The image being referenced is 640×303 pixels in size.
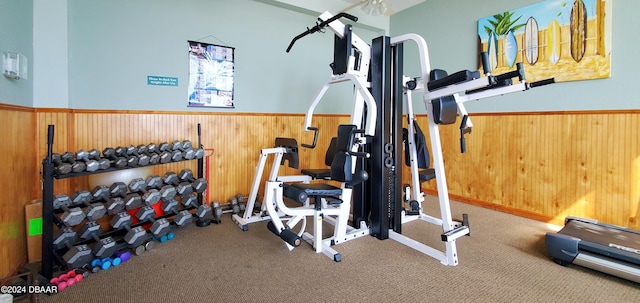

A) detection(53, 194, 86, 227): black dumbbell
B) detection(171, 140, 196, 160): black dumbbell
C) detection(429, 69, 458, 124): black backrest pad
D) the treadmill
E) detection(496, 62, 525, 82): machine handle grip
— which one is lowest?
the treadmill

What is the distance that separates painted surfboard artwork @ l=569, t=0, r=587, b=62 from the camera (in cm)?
300

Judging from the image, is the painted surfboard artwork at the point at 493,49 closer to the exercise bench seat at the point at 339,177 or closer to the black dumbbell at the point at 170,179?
the exercise bench seat at the point at 339,177

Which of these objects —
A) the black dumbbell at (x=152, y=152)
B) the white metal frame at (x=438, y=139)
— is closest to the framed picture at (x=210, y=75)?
the black dumbbell at (x=152, y=152)

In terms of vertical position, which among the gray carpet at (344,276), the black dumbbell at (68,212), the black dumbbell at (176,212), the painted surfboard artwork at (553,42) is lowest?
the gray carpet at (344,276)

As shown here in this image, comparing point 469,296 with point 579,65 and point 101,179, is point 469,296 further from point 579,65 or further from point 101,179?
point 101,179

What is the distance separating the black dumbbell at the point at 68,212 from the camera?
6.82 ft

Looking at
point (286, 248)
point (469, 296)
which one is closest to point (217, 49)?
point (286, 248)

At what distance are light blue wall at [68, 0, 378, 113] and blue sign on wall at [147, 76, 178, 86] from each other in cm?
3

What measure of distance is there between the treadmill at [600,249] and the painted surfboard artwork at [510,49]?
1941 millimetres

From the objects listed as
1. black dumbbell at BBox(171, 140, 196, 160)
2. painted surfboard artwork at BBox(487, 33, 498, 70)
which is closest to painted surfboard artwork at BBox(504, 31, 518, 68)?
painted surfboard artwork at BBox(487, 33, 498, 70)

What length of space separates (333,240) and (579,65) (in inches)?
114

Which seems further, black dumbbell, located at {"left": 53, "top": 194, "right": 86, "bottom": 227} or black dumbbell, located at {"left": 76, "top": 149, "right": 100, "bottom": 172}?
black dumbbell, located at {"left": 76, "top": 149, "right": 100, "bottom": 172}

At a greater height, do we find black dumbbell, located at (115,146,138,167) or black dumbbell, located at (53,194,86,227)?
black dumbbell, located at (115,146,138,167)

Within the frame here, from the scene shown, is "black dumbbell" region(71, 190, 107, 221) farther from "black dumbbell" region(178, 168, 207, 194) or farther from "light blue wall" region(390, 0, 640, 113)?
"light blue wall" region(390, 0, 640, 113)
